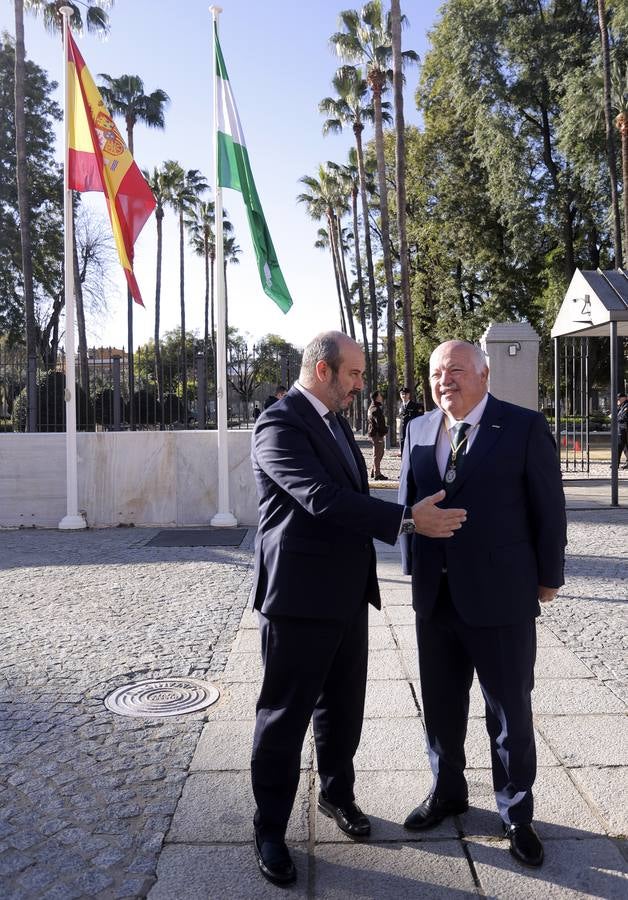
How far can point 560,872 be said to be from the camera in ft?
8.45

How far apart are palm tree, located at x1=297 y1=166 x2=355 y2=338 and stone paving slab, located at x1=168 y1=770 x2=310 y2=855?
41820 mm

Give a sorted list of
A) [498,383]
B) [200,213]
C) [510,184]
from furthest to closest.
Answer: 1. [200,213]
2. [510,184]
3. [498,383]

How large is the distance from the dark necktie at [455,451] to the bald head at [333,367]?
429 millimetres

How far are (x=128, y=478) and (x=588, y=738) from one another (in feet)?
27.2

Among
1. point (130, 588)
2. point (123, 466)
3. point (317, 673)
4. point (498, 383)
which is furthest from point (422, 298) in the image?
point (317, 673)

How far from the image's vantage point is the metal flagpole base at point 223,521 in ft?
34.7

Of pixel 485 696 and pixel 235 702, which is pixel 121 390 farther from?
pixel 485 696

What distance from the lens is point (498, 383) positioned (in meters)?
13.2

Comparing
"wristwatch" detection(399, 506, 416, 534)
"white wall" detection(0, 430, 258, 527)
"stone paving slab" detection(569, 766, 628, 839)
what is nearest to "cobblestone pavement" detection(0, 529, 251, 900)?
"wristwatch" detection(399, 506, 416, 534)

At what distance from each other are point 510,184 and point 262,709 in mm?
27369

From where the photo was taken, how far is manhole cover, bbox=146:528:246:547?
31.0 ft

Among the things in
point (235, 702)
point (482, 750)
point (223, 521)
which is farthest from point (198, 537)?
point (482, 750)

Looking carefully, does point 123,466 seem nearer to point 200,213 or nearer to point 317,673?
point 317,673

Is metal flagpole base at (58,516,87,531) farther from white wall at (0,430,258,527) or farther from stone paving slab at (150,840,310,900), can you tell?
stone paving slab at (150,840,310,900)
